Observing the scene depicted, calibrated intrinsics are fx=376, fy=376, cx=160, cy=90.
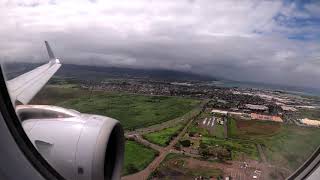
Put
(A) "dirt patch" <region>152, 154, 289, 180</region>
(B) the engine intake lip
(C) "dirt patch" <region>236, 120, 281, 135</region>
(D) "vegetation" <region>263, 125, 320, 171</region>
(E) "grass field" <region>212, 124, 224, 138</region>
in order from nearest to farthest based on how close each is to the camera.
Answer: (D) "vegetation" <region>263, 125, 320, 171</region> < (A) "dirt patch" <region>152, 154, 289, 180</region> < (C) "dirt patch" <region>236, 120, 281, 135</region> < (E) "grass field" <region>212, 124, 224, 138</region> < (B) the engine intake lip

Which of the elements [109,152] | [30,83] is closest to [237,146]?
[109,152]

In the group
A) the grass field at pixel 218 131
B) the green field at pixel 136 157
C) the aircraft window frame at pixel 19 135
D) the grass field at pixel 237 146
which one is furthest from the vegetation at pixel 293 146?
the aircraft window frame at pixel 19 135

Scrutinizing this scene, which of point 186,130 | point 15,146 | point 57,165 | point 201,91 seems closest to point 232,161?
point 186,130

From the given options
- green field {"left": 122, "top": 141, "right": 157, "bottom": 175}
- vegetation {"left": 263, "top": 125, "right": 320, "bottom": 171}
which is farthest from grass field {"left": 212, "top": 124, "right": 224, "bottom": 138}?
green field {"left": 122, "top": 141, "right": 157, "bottom": 175}

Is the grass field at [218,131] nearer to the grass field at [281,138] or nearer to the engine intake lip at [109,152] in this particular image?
the grass field at [281,138]

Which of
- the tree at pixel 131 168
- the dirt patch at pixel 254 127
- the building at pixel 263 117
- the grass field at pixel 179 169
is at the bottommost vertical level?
the tree at pixel 131 168

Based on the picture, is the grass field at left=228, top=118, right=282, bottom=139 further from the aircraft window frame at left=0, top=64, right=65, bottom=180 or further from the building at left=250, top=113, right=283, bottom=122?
the aircraft window frame at left=0, top=64, right=65, bottom=180

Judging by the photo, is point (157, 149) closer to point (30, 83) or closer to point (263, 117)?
point (263, 117)
